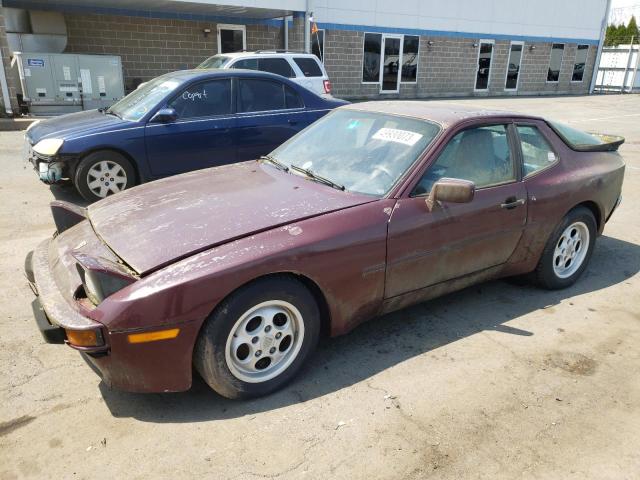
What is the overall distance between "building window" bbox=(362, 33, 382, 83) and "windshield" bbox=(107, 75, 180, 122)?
14.8 metres

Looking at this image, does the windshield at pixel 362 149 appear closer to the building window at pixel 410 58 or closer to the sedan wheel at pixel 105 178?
the sedan wheel at pixel 105 178

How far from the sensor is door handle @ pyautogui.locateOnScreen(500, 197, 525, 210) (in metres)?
3.64

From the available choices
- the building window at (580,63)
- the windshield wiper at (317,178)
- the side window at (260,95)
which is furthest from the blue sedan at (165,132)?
the building window at (580,63)

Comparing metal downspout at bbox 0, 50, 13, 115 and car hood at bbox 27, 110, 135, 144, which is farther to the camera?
metal downspout at bbox 0, 50, 13, 115

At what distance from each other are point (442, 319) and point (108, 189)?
4.47m

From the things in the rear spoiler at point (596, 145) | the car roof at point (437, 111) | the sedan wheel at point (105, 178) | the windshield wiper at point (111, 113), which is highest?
the car roof at point (437, 111)

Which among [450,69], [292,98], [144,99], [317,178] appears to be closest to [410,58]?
[450,69]

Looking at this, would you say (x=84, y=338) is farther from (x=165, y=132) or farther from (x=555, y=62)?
(x=555, y=62)

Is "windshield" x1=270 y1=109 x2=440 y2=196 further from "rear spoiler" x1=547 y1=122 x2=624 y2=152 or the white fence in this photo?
the white fence

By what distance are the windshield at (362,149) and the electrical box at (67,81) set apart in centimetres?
1115

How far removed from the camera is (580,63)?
28438 mm

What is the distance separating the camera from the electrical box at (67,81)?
12.5 m

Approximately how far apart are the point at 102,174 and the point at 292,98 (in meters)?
2.73

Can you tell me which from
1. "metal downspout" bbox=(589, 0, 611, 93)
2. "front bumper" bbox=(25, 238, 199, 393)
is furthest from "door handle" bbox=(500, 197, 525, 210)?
"metal downspout" bbox=(589, 0, 611, 93)
